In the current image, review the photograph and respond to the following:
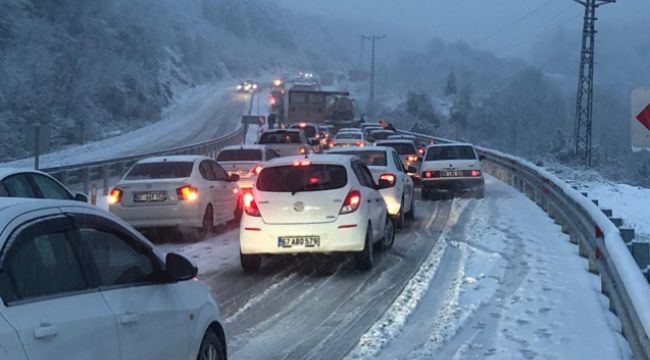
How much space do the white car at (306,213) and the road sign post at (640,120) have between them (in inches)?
144

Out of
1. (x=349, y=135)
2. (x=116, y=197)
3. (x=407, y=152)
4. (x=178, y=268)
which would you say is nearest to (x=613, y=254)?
(x=178, y=268)

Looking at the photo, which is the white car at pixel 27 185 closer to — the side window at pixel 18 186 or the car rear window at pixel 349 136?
the side window at pixel 18 186

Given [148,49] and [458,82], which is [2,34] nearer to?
[148,49]

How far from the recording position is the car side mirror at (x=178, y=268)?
5102 mm

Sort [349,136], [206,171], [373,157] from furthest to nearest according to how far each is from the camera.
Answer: [349,136], [373,157], [206,171]

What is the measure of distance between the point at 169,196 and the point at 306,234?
15.6 feet

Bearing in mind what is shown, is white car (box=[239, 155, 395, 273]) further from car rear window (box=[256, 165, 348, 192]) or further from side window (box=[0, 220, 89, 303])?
side window (box=[0, 220, 89, 303])

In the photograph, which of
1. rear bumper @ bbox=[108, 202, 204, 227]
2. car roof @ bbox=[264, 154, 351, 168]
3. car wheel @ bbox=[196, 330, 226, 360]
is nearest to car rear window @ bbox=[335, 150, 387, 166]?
rear bumper @ bbox=[108, 202, 204, 227]

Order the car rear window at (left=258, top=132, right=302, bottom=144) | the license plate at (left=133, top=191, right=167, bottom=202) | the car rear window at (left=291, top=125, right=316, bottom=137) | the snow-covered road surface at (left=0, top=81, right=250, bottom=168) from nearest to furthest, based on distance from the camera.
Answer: the license plate at (left=133, top=191, right=167, bottom=202) < the car rear window at (left=258, top=132, right=302, bottom=144) < the car rear window at (left=291, top=125, right=316, bottom=137) < the snow-covered road surface at (left=0, top=81, right=250, bottom=168)

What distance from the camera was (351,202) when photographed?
1195cm

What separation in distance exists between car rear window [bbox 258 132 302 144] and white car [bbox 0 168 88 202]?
18.9 meters

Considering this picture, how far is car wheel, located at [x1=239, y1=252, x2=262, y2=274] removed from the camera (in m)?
11.9

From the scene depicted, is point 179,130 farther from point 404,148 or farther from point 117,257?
point 117,257

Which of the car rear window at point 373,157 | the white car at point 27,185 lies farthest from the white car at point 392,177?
the white car at point 27,185
